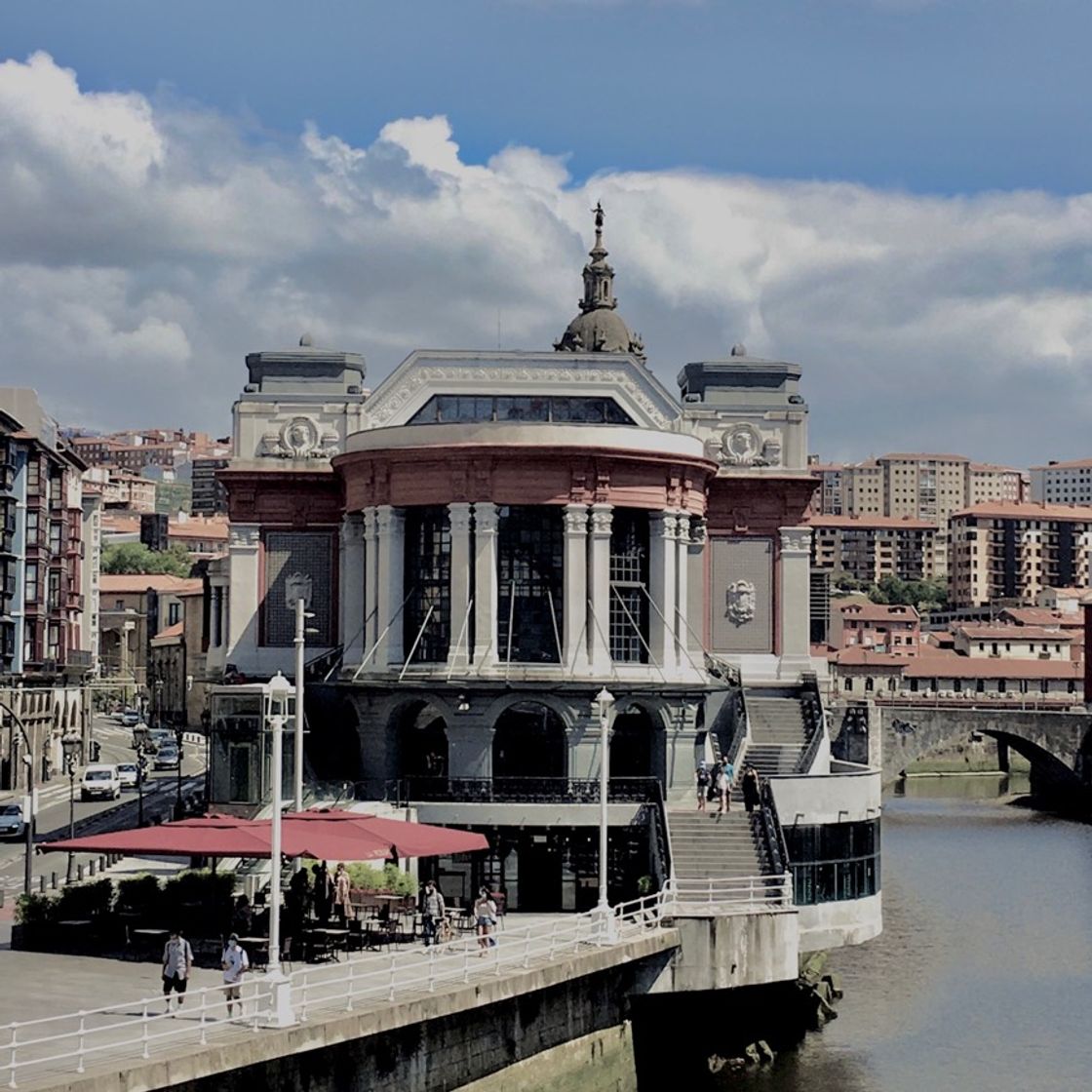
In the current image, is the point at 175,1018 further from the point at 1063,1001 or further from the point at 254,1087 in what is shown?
the point at 1063,1001

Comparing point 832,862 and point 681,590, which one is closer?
point 832,862

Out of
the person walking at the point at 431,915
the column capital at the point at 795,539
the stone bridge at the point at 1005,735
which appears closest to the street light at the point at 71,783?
the person walking at the point at 431,915

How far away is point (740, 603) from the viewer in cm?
7362

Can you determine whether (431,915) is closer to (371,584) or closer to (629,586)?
(629,586)

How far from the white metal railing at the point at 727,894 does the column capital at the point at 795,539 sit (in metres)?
23.8

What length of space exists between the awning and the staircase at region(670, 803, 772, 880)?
854 cm

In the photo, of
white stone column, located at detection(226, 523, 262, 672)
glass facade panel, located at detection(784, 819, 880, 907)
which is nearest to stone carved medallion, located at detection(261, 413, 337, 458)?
white stone column, located at detection(226, 523, 262, 672)

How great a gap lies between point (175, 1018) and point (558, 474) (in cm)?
3380

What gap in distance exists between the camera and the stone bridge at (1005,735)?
5443 inches

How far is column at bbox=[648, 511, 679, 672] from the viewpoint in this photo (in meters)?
66.8

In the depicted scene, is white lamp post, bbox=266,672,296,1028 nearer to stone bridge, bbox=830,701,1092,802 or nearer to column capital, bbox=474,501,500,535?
column capital, bbox=474,501,500,535

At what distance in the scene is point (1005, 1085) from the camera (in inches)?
1889

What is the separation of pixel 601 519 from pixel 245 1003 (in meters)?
33.3

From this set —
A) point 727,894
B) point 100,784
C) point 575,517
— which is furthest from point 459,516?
point 100,784
